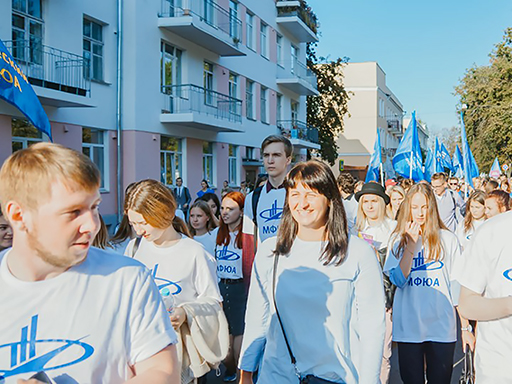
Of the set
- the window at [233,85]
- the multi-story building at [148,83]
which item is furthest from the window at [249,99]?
the window at [233,85]

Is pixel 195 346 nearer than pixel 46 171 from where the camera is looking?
No

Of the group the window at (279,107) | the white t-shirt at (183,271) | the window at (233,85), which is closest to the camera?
the white t-shirt at (183,271)

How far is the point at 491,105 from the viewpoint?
1368 inches

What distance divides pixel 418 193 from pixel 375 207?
151 cm

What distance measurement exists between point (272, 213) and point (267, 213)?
0.05 meters

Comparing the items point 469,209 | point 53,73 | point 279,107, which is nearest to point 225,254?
point 469,209

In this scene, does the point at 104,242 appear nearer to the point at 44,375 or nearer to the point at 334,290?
the point at 334,290

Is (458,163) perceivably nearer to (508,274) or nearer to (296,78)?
(296,78)

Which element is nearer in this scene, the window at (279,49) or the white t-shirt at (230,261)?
the white t-shirt at (230,261)

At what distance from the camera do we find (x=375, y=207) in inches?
245

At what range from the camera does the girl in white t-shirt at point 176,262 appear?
3580 mm

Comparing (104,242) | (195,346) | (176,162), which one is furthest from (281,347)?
(176,162)

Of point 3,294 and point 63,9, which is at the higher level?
point 63,9

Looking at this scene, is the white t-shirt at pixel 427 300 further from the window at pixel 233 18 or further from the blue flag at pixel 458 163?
the window at pixel 233 18
